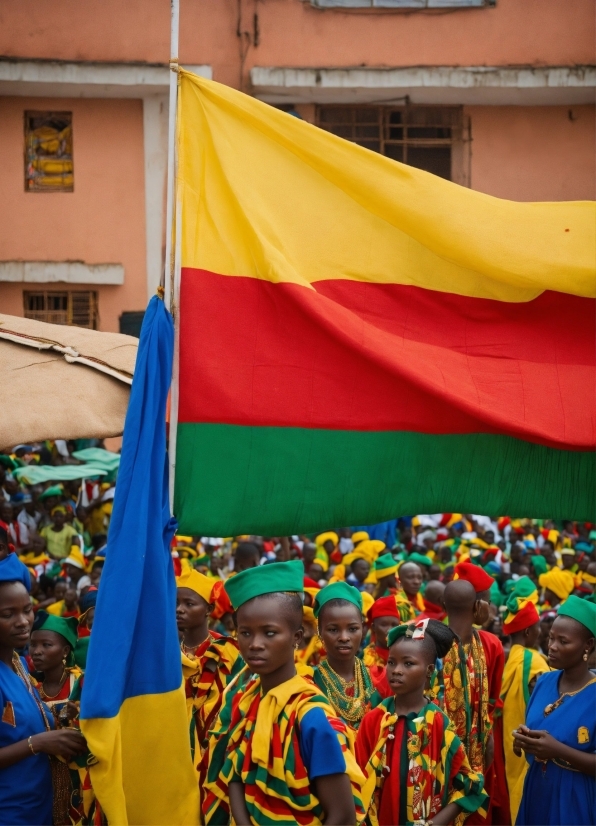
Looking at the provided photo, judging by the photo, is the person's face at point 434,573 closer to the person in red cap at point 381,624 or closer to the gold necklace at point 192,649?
the person in red cap at point 381,624

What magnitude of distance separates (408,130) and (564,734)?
15.0 m

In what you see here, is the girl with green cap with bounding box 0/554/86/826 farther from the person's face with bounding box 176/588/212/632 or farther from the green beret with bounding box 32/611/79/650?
the person's face with bounding box 176/588/212/632

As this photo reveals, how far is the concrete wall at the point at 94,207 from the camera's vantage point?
1845cm

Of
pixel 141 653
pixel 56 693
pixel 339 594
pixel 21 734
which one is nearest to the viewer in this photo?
pixel 141 653

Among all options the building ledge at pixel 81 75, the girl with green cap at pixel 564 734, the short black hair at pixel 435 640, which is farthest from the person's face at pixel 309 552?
the girl with green cap at pixel 564 734

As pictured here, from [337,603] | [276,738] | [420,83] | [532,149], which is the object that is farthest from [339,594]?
[532,149]

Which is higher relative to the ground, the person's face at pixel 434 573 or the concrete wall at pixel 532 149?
the concrete wall at pixel 532 149

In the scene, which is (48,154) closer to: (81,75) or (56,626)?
(81,75)

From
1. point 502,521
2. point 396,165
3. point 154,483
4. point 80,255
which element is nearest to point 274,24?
point 80,255

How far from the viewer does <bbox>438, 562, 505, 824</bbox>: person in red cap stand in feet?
22.6

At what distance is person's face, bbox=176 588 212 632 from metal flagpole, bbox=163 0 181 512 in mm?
Answer: 1871

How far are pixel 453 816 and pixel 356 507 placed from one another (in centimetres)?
153

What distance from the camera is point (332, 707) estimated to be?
4.68 m

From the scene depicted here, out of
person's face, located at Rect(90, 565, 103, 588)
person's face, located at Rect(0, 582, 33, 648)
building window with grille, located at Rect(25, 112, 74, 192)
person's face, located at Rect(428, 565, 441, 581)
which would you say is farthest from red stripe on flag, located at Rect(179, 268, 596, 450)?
building window with grille, located at Rect(25, 112, 74, 192)
